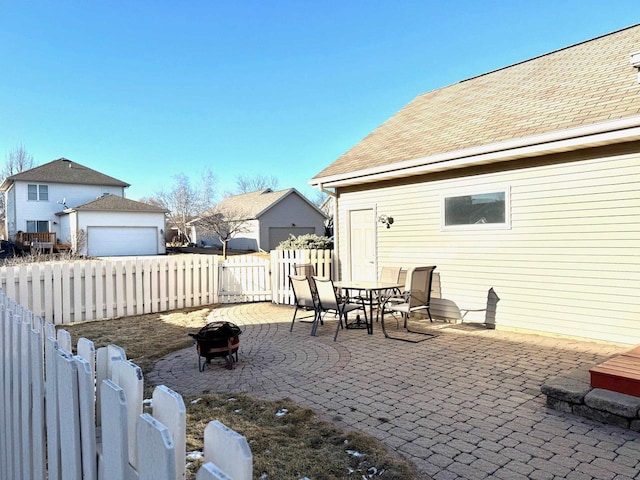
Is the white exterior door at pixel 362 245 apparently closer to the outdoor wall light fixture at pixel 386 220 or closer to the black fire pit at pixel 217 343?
the outdoor wall light fixture at pixel 386 220

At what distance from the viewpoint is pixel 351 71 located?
1911 centimetres

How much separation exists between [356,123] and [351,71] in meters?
12.0

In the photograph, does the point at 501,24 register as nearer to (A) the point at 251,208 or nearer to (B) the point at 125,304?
(B) the point at 125,304

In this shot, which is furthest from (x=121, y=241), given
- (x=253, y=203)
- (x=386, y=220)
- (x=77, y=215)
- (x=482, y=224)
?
(x=482, y=224)

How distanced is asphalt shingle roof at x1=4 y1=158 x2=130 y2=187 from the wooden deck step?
1381 inches

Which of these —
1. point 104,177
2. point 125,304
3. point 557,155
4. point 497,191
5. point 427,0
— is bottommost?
point 125,304

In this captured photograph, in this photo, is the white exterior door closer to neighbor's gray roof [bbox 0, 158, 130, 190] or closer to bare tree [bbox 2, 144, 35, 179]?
neighbor's gray roof [bbox 0, 158, 130, 190]

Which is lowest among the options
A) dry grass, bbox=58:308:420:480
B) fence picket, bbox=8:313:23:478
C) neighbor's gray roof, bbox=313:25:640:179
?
dry grass, bbox=58:308:420:480

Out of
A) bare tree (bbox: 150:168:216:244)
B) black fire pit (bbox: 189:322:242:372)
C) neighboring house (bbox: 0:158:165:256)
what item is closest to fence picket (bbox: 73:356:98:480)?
black fire pit (bbox: 189:322:242:372)

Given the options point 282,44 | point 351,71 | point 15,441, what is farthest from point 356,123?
point 15,441

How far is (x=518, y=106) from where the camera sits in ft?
23.7

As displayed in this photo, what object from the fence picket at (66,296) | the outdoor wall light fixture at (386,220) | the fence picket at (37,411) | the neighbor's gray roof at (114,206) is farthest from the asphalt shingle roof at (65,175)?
the fence picket at (37,411)

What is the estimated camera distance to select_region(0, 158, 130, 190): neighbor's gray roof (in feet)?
95.5

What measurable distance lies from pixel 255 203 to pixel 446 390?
28110mm
